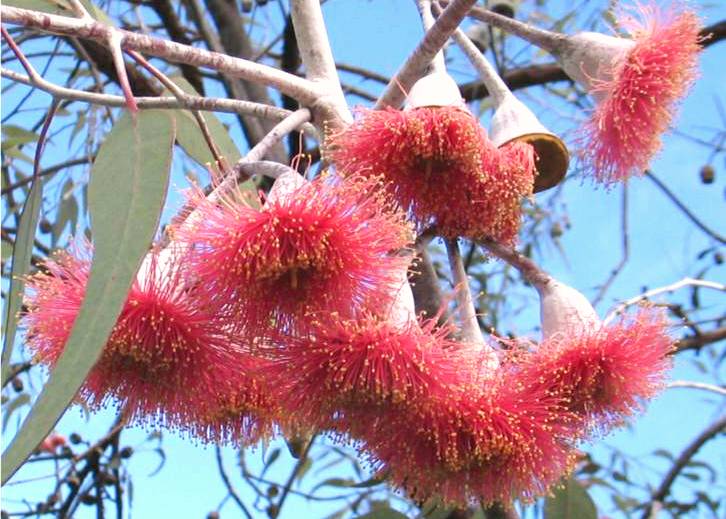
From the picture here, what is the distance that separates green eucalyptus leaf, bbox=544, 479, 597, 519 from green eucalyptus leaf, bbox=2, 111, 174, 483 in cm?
72

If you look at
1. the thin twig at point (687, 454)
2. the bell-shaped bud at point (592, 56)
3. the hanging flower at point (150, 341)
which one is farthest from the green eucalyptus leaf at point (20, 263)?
the thin twig at point (687, 454)

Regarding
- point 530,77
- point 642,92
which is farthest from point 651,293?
point 530,77

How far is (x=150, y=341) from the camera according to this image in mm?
919

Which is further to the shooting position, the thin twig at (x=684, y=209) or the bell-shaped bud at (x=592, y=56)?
the thin twig at (x=684, y=209)

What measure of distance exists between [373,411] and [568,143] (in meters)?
0.51

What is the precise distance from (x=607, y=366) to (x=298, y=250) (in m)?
0.37

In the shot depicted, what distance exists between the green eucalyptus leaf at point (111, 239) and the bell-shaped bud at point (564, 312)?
441 millimetres

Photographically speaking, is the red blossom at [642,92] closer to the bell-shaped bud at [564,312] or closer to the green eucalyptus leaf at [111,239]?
the bell-shaped bud at [564,312]

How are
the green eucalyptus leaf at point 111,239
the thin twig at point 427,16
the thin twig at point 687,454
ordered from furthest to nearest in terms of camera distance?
the thin twig at point 687,454
the thin twig at point 427,16
the green eucalyptus leaf at point 111,239

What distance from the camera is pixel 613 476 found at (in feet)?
8.50

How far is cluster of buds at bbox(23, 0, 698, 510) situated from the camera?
2.90 feet

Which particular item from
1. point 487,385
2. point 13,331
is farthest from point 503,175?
point 13,331

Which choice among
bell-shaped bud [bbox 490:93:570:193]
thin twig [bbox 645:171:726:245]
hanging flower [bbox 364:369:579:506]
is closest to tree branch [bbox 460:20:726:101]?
thin twig [bbox 645:171:726:245]

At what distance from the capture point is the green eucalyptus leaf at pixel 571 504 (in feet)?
4.25
